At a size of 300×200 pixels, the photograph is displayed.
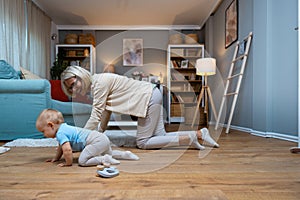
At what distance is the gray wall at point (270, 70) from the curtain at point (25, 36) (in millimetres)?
3448

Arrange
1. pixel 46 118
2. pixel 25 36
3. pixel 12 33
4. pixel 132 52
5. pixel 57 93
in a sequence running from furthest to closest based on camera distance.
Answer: pixel 132 52
pixel 25 36
pixel 12 33
pixel 57 93
pixel 46 118

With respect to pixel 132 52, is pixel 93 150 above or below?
below

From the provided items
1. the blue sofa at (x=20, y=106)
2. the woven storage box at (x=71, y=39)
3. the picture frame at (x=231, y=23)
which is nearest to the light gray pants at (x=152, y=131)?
the blue sofa at (x=20, y=106)

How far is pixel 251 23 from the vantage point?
3512 mm

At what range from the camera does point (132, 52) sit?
6.29 metres

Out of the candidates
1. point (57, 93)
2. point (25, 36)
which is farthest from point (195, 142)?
point (25, 36)

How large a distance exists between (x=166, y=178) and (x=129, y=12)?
4634 millimetres

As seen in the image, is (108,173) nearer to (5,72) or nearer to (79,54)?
(5,72)

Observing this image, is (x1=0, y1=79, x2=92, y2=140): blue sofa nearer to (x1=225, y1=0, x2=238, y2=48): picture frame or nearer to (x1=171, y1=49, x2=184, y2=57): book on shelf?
(x1=225, y1=0, x2=238, y2=48): picture frame

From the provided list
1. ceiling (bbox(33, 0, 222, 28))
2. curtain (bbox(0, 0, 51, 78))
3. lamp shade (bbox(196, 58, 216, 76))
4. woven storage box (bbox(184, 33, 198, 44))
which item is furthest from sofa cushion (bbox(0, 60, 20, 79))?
woven storage box (bbox(184, 33, 198, 44))

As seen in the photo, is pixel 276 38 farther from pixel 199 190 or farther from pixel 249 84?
pixel 199 190

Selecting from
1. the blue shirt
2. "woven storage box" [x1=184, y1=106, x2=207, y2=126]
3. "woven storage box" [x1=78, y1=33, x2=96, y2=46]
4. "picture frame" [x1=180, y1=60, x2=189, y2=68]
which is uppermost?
"woven storage box" [x1=78, y1=33, x2=96, y2=46]

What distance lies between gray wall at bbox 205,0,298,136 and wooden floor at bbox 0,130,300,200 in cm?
106

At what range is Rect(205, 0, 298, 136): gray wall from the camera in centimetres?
266
